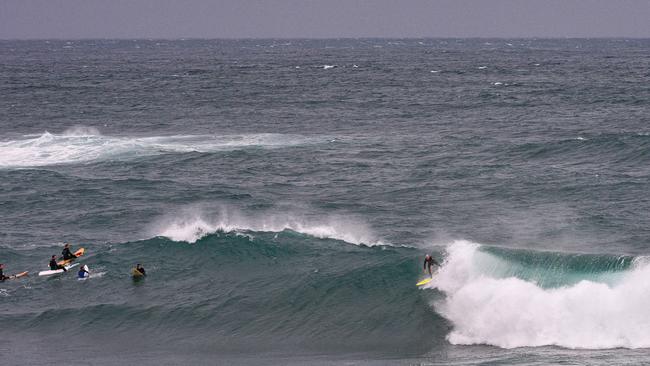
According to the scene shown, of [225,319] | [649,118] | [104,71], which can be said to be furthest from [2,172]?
[104,71]

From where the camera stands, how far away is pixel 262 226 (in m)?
44.5

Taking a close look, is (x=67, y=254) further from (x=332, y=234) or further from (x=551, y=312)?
(x=551, y=312)

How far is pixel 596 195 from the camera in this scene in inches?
1891

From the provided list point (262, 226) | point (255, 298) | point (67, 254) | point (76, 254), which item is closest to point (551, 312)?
point (255, 298)

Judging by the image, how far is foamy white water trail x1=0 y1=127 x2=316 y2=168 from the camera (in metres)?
64.2

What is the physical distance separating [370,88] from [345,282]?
81.4m

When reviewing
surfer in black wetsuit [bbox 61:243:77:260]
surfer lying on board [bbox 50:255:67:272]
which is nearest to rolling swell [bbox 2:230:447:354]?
surfer lying on board [bbox 50:255:67:272]

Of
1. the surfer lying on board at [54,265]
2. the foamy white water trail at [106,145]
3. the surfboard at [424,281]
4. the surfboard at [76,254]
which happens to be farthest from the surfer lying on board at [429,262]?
the foamy white water trail at [106,145]

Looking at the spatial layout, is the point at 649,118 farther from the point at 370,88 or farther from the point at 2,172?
the point at 2,172

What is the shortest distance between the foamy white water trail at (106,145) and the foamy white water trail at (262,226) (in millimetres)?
19543

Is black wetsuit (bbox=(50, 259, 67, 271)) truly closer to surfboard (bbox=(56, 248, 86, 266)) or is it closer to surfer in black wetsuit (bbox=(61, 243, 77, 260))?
surfboard (bbox=(56, 248, 86, 266))

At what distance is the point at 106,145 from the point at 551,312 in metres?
47.8

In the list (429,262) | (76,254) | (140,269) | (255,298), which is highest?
(429,262)

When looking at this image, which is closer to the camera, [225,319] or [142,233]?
[225,319]
